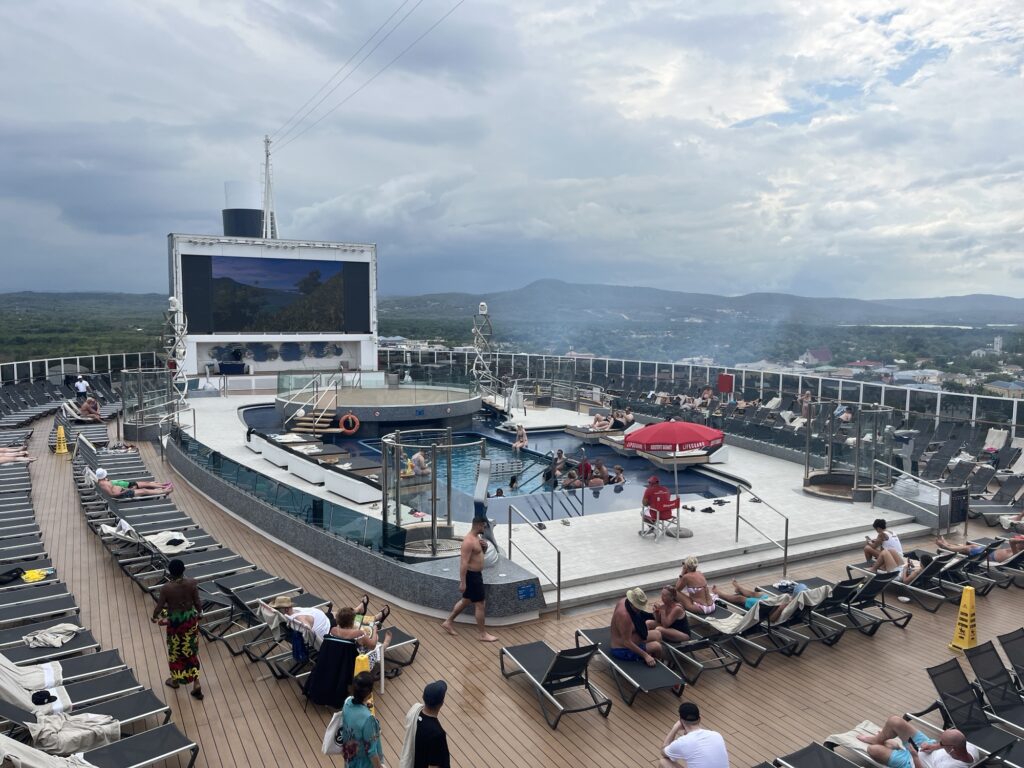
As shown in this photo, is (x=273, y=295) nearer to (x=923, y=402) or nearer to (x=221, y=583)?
(x=923, y=402)

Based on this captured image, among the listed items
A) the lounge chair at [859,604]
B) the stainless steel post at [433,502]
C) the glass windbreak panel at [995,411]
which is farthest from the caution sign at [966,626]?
the glass windbreak panel at [995,411]

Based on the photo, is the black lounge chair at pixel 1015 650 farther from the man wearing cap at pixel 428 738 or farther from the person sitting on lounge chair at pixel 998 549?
the man wearing cap at pixel 428 738

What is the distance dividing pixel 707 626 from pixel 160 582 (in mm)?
5971

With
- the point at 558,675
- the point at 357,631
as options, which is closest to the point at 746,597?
the point at 558,675

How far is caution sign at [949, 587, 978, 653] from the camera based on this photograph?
6992mm

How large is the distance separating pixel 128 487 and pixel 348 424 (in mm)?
9697

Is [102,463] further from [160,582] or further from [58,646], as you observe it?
[58,646]

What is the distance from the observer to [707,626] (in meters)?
6.98

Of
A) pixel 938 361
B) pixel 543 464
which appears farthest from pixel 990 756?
pixel 938 361

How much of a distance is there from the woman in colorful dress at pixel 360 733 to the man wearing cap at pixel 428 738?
0.59 feet

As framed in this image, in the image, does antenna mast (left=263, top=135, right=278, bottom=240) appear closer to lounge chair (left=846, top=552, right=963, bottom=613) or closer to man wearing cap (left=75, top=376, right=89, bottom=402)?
man wearing cap (left=75, top=376, right=89, bottom=402)

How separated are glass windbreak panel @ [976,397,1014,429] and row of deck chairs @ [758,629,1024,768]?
13.4m

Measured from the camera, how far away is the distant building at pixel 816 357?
7179 cm

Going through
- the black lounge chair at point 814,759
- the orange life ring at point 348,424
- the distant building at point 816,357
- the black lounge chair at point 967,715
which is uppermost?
the black lounge chair at point 967,715
